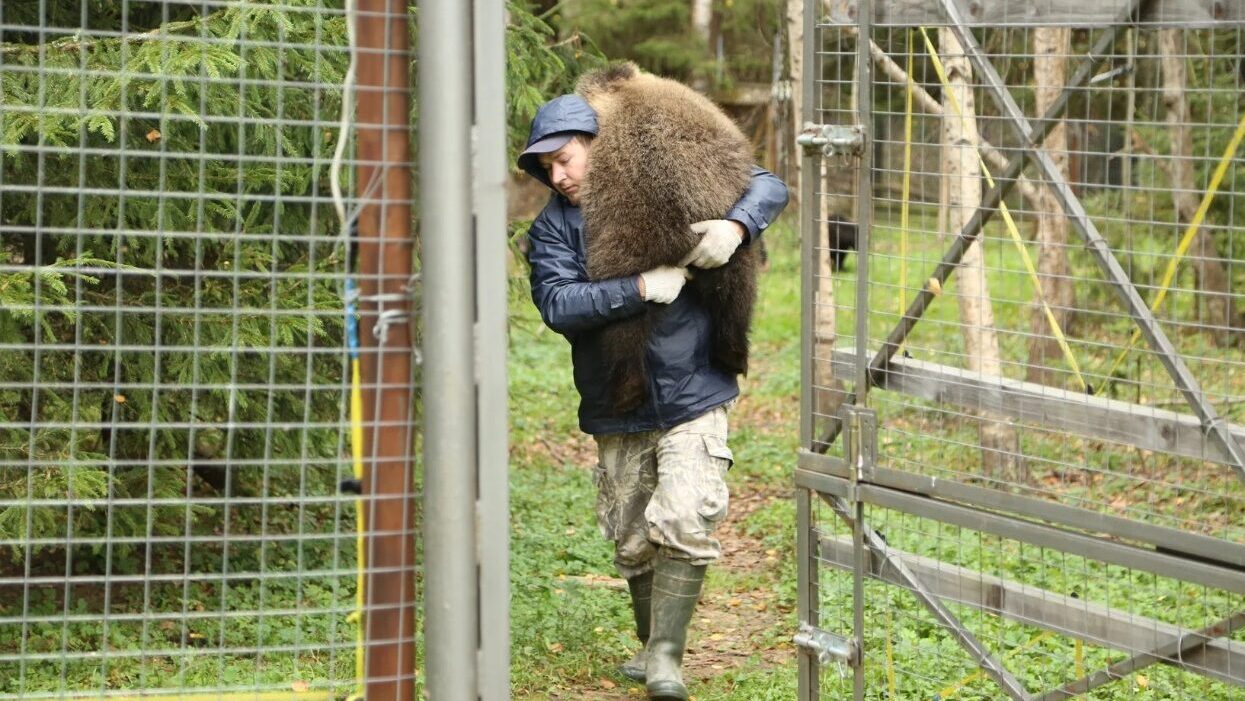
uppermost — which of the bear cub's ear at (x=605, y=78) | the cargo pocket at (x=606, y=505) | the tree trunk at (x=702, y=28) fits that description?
the tree trunk at (x=702, y=28)

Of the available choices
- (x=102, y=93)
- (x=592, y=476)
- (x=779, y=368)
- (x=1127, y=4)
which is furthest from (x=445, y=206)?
(x=779, y=368)

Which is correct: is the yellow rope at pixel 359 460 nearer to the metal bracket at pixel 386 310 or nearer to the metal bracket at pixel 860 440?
the metal bracket at pixel 386 310

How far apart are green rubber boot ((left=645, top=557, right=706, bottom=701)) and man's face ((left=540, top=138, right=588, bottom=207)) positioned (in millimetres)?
1409

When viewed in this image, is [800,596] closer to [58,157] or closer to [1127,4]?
[1127,4]

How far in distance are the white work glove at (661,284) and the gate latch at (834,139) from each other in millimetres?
625

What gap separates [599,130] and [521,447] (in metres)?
5.32

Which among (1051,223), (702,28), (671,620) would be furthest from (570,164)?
(702,28)

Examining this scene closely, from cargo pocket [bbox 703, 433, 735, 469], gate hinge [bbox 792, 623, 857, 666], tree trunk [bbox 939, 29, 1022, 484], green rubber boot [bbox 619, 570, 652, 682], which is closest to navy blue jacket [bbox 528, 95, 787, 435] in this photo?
cargo pocket [bbox 703, 433, 735, 469]

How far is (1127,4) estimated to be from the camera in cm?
365

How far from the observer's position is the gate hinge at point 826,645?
4.29m

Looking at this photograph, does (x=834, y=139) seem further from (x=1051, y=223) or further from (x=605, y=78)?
(x=1051, y=223)

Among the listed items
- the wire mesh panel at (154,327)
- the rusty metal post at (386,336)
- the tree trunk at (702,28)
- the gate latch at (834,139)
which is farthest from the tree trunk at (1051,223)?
the tree trunk at (702,28)

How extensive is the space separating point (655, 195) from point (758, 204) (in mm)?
429

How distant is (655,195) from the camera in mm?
4375
